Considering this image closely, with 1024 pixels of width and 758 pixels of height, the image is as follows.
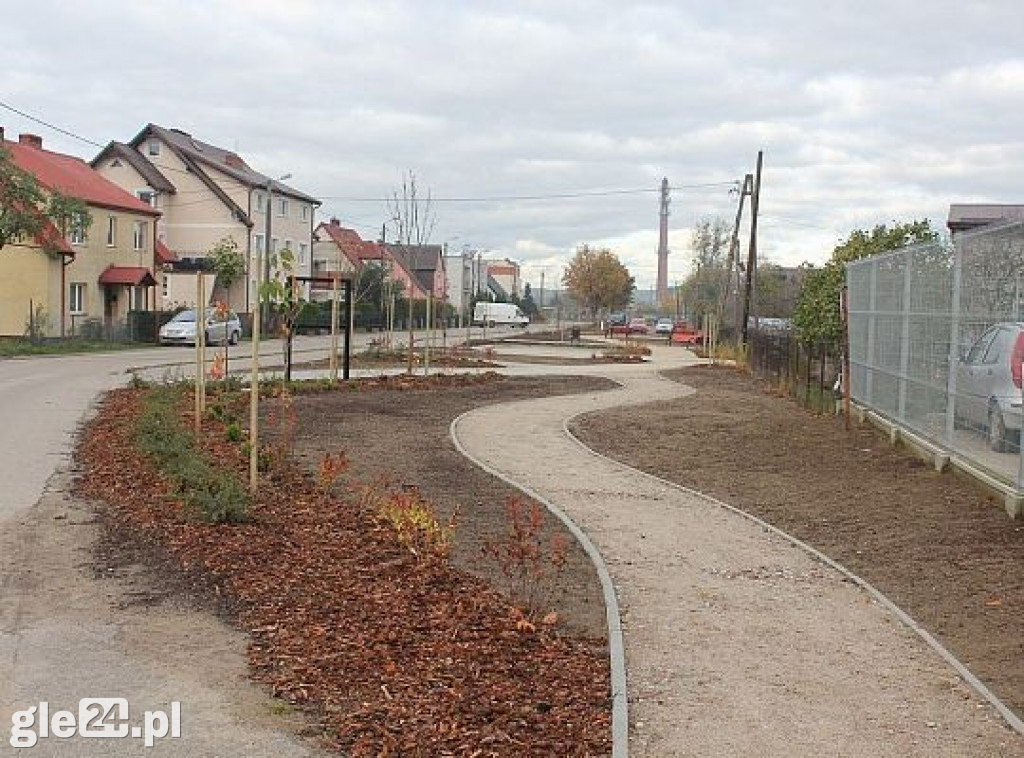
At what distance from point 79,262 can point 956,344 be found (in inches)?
1599

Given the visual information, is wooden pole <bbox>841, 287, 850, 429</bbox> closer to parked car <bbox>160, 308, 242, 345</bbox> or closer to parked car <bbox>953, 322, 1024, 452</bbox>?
parked car <bbox>953, 322, 1024, 452</bbox>

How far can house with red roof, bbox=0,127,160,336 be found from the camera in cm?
4200

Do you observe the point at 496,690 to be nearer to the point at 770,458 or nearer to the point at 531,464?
the point at 531,464

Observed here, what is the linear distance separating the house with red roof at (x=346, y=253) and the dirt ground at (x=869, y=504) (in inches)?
2307

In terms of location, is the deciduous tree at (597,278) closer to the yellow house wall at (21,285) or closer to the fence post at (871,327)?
the yellow house wall at (21,285)

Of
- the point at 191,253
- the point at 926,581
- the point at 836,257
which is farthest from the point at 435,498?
the point at 191,253

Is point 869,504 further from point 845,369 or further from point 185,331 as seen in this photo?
point 185,331

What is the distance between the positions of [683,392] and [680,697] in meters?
20.3

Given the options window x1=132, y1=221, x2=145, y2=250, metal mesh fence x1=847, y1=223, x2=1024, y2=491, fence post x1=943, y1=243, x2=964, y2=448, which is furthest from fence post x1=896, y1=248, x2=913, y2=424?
window x1=132, y1=221, x2=145, y2=250

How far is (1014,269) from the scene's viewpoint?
9.91m

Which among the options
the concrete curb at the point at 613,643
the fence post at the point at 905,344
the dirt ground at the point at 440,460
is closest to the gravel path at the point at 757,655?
the concrete curb at the point at 613,643

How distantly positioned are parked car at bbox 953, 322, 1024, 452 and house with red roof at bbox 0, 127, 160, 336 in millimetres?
33648

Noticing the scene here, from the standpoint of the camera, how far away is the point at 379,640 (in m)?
6.32

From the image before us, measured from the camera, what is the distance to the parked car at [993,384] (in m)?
9.79
